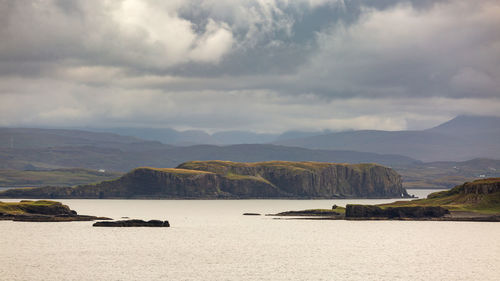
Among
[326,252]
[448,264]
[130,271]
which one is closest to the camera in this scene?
[130,271]

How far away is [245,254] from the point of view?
139 meters

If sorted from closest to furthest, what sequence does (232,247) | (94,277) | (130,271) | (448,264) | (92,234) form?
(94,277) < (130,271) < (448,264) < (232,247) < (92,234)

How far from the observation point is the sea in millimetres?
109250

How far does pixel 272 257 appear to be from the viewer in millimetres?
133625

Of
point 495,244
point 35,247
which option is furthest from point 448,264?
point 35,247

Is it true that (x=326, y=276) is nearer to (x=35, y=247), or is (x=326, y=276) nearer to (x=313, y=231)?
(x=35, y=247)

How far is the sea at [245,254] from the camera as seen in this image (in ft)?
358

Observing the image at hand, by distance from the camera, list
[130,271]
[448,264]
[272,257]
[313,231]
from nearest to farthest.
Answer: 1. [130,271]
2. [448,264]
3. [272,257]
4. [313,231]

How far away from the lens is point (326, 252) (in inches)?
Result: 5605

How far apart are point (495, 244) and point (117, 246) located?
282 ft

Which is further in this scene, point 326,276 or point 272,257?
point 272,257

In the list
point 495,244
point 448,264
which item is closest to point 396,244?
point 495,244

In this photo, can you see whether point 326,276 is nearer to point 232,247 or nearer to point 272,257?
point 272,257

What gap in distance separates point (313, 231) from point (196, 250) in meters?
59.6
